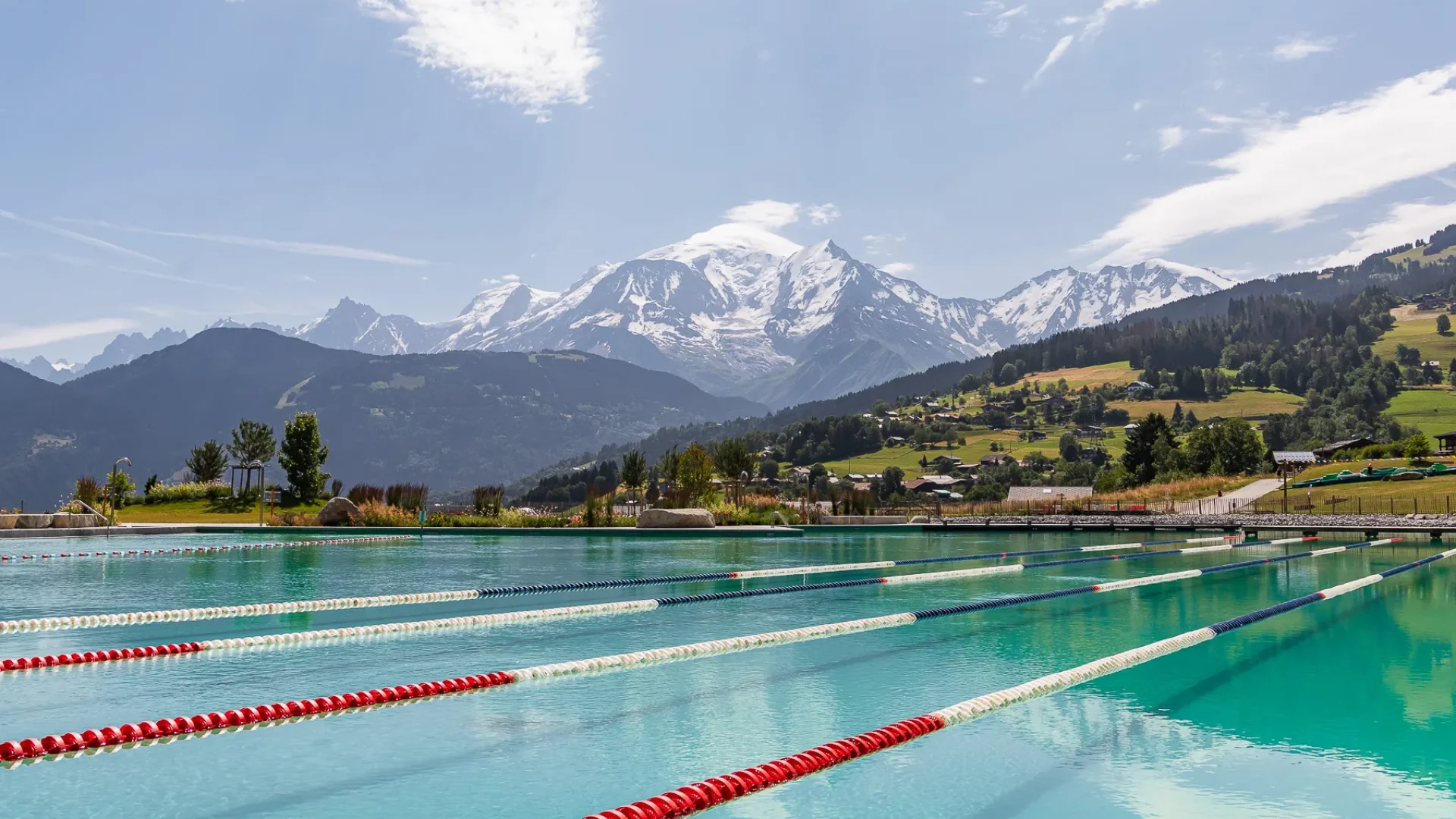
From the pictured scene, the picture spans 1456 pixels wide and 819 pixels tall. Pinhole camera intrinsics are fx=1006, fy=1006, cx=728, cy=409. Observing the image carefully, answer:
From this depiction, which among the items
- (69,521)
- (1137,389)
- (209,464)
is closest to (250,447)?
(209,464)

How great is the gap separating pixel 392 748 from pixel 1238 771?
6.67 m

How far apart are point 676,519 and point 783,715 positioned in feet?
99.0

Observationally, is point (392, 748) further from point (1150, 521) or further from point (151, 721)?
point (1150, 521)

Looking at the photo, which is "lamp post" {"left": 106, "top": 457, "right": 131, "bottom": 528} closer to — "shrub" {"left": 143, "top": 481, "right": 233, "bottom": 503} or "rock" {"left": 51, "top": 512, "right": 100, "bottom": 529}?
→ "rock" {"left": 51, "top": 512, "right": 100, "bottom": 529}

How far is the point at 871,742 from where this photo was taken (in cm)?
762

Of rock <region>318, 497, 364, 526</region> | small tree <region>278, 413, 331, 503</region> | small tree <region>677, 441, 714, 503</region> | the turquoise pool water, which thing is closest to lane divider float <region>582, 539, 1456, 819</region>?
the turquoise pool water

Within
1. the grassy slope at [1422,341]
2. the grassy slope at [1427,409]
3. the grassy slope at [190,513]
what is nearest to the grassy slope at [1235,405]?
the grassy slope at [1427,409]

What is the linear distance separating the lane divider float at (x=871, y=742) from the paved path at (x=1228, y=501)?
52006 mm

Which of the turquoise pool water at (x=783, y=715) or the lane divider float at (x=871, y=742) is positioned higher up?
the lane divider float at (x=871, y=742)

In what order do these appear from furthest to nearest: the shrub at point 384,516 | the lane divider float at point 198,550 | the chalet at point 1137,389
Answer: the chalet at point 1137,389 → the shrub at point 384,516 → the lane divider float at point 198,550

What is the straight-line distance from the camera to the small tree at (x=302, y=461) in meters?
47.6

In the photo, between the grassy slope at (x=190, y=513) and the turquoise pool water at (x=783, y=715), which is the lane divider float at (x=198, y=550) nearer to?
the grassy slope at (x=190, y=513)

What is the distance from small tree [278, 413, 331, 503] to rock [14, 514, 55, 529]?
1246 centimetres

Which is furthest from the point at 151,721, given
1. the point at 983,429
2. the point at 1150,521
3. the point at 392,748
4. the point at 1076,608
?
the point at 983,429
